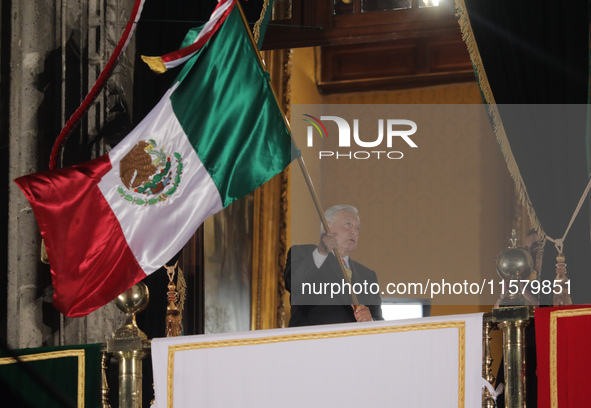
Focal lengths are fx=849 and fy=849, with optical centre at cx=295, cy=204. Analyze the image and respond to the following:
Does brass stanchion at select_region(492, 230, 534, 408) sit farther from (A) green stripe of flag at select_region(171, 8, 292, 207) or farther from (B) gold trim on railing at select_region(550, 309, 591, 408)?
(A) green stripe of flag at select_region(171, 8, 292, 207)

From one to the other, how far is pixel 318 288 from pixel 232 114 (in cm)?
164

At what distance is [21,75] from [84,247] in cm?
167

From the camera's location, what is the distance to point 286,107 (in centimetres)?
744

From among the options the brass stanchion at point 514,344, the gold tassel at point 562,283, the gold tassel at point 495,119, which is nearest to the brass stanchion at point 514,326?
the brass stanchion at point 514,344

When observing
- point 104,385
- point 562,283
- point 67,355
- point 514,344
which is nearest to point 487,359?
point 514,344

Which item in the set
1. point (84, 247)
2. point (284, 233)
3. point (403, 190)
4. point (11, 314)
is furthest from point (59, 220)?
point (403, 190)

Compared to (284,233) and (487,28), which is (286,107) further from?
(487,28)

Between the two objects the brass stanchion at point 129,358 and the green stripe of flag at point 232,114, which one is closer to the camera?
the brass stanchion at point 129,358

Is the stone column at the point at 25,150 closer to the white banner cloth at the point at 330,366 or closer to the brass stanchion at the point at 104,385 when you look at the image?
the brass stanchion at the point at 104,385

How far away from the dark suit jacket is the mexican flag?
1020 mm

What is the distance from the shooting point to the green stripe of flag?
4203 millimetres

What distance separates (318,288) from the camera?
5.49 metres

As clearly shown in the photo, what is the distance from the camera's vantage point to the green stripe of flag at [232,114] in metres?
4.20

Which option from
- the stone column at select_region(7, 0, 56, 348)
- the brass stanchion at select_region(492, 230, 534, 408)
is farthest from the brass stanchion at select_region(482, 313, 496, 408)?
the stone column at select_region(7, 0, 56, 348)
